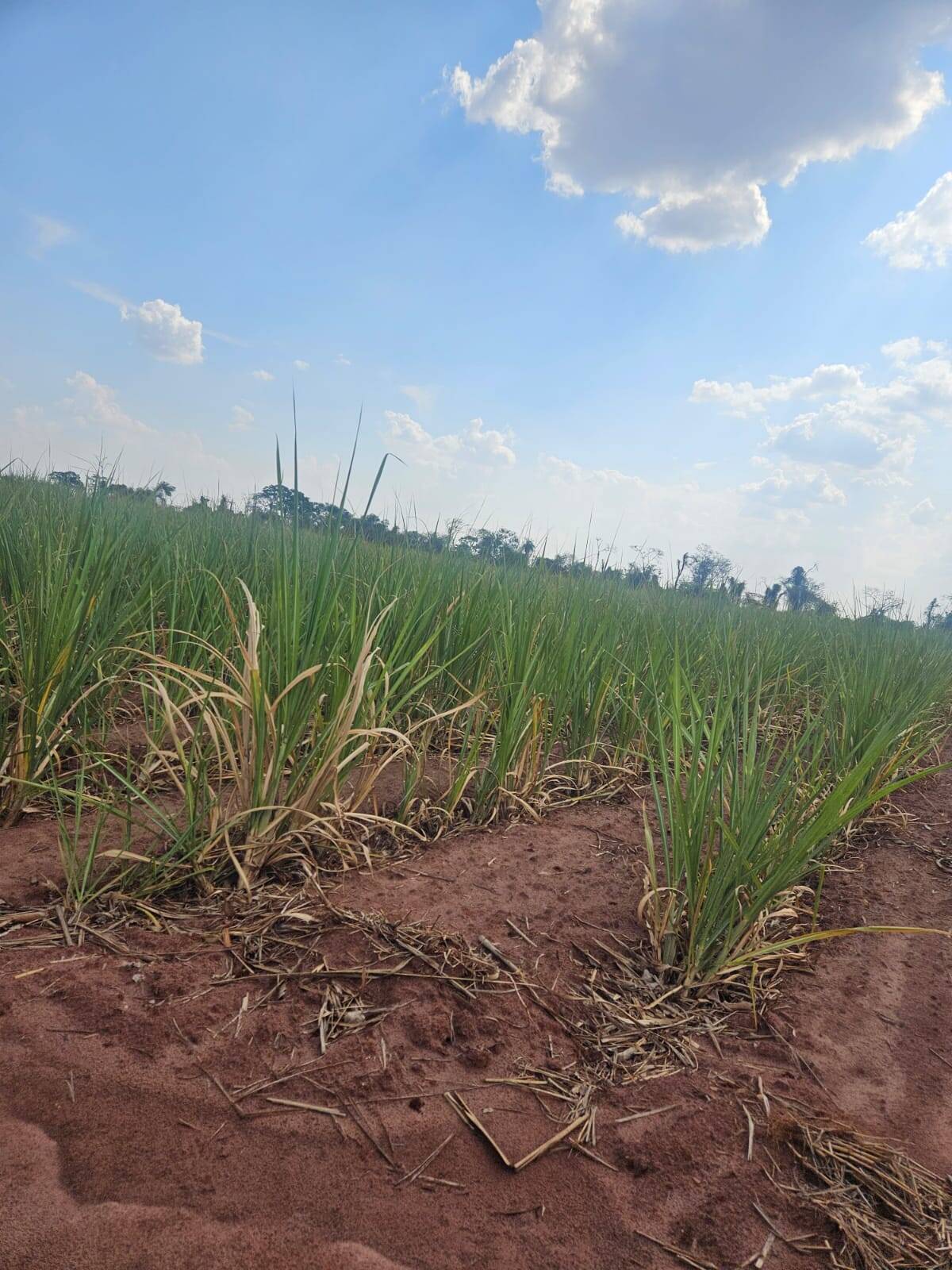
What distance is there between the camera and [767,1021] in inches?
59.5

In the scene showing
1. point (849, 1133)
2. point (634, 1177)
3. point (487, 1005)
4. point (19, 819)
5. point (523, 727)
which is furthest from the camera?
point (523, 727)

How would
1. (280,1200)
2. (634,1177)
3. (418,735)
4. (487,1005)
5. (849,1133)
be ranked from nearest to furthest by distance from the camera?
(280,1200) → (634,1177) → (849,1133) → (487,1005) → (418,735)

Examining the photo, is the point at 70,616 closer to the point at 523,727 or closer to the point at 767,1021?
the point at 523,727

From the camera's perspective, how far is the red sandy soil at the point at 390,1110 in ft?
3.16

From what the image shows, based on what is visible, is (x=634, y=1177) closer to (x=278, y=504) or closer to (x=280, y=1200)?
(x=280, y=1200)

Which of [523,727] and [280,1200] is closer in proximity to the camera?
[280,1200]

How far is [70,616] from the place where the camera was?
6.59ft

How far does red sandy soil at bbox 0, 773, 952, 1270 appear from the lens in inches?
37.9

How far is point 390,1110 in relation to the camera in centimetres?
116

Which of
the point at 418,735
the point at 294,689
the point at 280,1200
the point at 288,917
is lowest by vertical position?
the point at 280,1200

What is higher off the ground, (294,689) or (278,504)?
(278,504)

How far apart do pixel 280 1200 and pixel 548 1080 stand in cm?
48

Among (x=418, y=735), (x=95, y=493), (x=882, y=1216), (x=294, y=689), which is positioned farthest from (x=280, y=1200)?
(x=95, y=493)

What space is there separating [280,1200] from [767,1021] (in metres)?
1.01
